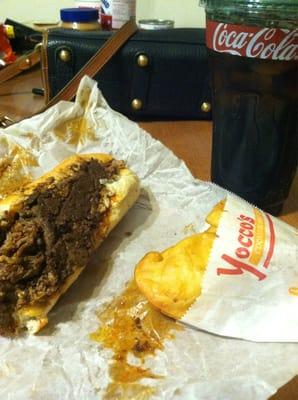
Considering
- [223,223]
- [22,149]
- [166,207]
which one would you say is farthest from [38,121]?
[223,223]

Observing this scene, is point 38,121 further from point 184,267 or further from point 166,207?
point 184,267

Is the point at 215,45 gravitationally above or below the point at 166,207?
above

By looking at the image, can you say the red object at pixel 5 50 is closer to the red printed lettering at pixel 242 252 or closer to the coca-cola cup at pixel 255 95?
the coca-cola cup at pixel 255 95

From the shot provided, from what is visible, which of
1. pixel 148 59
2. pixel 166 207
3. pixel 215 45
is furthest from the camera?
pixel 148 59

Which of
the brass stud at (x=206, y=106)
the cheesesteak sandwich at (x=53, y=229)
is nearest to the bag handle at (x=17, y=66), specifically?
the brass stud at (x=206, y=106)

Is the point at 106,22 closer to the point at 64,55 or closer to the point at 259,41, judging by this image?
the point at 64,55

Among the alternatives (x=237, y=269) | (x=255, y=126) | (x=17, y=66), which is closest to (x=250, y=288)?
(x=237, y=269)

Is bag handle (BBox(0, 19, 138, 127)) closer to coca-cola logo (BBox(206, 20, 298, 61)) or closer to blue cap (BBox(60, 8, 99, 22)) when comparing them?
blue cap (BBox(60, 8, 99, 22))
